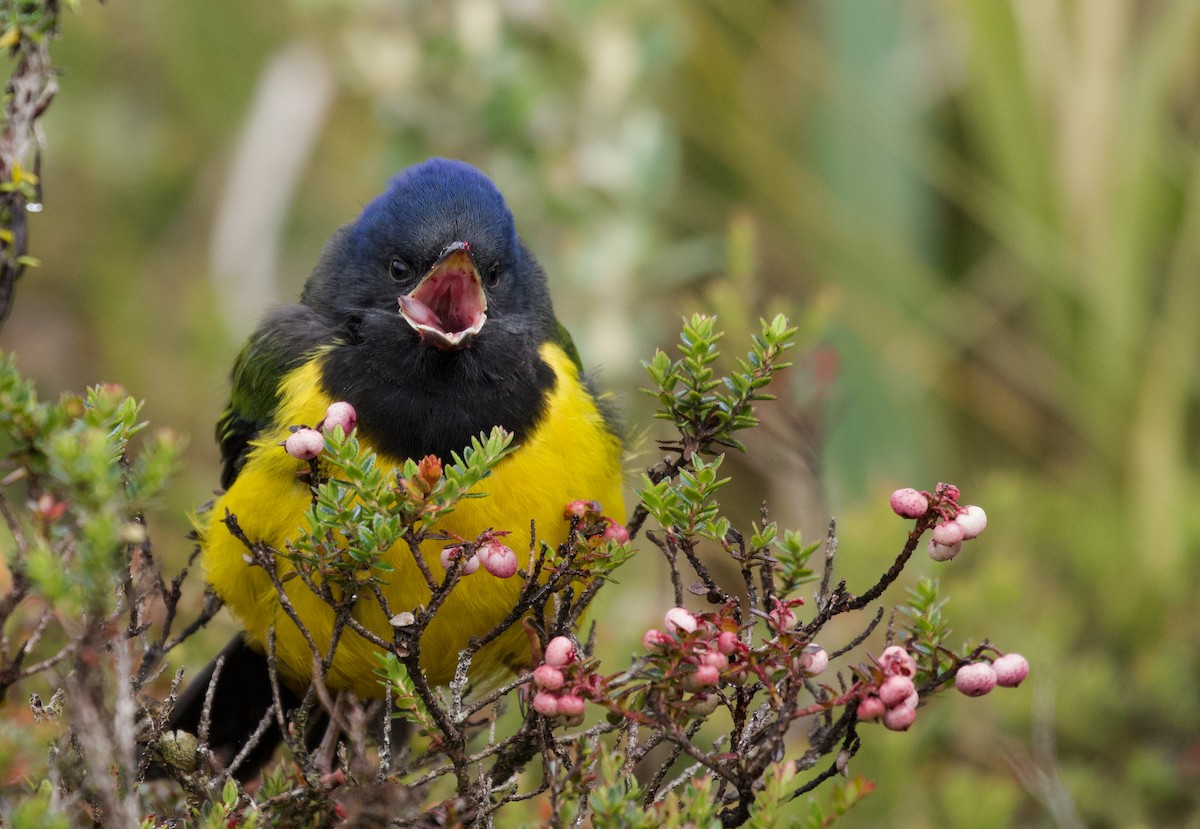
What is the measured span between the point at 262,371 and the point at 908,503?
1431mm

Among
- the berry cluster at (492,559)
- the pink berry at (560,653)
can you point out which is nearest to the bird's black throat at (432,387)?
the berry cluster at (492,559)

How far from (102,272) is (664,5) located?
2.37 m

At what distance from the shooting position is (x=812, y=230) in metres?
4.75

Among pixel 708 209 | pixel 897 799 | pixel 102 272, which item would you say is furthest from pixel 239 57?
pixel 897 799

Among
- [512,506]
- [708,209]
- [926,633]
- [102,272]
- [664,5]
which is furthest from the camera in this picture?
[708,209]

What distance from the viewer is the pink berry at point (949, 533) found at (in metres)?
1.53

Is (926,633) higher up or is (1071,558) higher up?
(1071,558)

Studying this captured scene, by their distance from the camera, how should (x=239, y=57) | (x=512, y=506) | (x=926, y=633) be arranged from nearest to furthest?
(x=926, y=633) → (x=512, y=506) → (x=239, y=57)

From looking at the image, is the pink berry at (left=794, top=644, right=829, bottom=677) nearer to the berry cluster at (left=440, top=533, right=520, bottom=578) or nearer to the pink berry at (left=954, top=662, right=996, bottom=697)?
the pink berry at (left=954, top=662, right=996, bottom=697)

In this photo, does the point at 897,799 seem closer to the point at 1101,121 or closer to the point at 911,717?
the point at 911,717

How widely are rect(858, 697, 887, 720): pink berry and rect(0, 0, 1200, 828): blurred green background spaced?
1.45 meters

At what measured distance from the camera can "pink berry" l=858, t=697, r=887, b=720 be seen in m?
1.45

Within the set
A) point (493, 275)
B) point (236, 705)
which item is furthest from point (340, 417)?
point (236, 705)

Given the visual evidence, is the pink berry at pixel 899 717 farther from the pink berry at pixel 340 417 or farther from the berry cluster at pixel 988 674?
the pink berry at pixel 340 417
